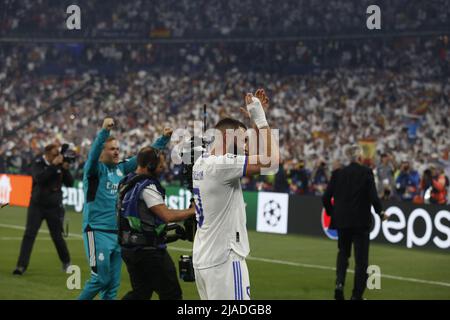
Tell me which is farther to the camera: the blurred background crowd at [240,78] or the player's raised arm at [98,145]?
the blurred background crowd at [240,78]

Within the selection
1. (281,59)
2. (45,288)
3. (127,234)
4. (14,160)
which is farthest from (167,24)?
(127,234)

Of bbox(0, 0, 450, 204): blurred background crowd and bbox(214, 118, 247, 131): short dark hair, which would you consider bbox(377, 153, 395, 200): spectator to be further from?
bbox(214, 118, 247, 131): short dark hair

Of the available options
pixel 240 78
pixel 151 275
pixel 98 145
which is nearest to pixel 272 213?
pixel 98 145

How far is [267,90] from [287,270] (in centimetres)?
2721

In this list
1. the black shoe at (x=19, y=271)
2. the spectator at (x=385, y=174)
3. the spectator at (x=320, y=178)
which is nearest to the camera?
the black shoe at (x=19, y=271)

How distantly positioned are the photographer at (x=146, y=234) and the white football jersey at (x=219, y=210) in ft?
4.58

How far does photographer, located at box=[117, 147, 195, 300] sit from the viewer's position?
946 centimetres

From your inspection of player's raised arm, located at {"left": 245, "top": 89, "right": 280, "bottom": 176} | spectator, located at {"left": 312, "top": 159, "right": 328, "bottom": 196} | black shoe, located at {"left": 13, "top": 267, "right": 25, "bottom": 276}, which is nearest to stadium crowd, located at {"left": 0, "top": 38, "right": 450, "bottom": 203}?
spectator, located at {"left": 312, "top": 159, "right": 328, "bottom": 196}

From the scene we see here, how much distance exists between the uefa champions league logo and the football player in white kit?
16282 millimetres

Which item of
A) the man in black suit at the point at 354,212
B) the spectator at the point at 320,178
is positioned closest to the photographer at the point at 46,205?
Result: the man in black suit at the point at 354,212

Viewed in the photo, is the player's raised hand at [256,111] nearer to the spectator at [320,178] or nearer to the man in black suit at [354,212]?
the man in black suit at [354,212]

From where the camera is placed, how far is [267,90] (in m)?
44.2

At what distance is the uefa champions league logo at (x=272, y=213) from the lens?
2442 centimetres
